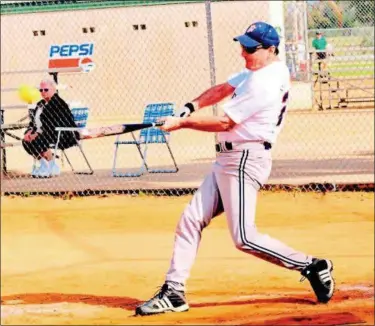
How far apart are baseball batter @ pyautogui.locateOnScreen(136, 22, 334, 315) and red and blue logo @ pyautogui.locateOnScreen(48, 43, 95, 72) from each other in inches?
560

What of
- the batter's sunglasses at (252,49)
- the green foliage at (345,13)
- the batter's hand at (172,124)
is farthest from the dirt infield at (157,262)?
the green foliage at (345,13)

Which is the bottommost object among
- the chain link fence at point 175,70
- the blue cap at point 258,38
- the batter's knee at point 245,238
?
the chain link fence at point 175,70

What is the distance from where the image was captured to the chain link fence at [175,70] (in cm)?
1698

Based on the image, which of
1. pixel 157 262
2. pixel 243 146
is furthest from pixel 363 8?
pixel 243 146

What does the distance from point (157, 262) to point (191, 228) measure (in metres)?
2.57

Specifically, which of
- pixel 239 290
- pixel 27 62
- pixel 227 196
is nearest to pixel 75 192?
pixel 239 290

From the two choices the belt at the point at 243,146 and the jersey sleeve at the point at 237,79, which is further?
the jersey sleeve at the point at 237,79

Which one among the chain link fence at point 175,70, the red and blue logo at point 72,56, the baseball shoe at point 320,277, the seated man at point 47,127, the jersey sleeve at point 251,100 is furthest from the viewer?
the red and blue logo at point 72,56

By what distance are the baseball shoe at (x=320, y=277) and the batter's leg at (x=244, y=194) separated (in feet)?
0.89

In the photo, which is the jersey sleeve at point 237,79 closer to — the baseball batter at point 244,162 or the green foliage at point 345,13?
the baseball batter at point 244,162

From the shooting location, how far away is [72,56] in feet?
73.7

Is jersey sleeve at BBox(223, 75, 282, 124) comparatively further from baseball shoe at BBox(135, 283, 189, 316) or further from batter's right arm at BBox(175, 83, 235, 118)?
baseball shoe at BBox(135, 283, 189, 316)

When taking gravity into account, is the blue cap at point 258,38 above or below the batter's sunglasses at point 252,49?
above

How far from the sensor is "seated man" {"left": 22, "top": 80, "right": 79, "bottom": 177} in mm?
15078
